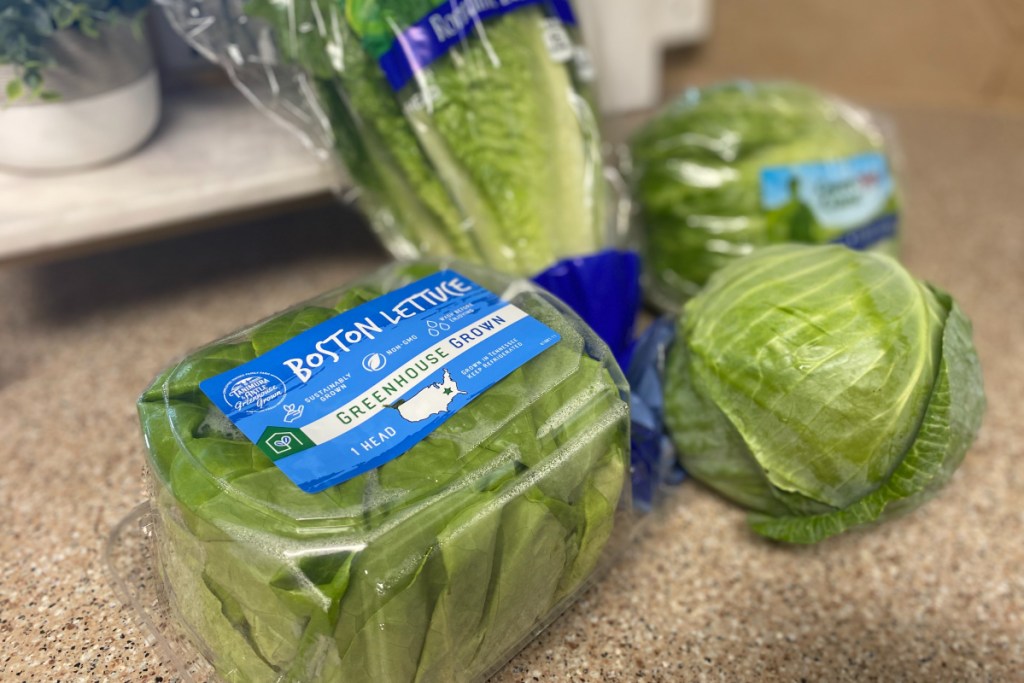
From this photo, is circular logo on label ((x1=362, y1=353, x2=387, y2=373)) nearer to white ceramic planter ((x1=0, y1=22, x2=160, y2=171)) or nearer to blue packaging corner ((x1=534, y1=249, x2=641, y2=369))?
blue packaging corner ((x1=534, y1=249, x2=641, y2=369))

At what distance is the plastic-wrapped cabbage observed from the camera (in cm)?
84

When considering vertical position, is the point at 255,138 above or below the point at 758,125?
above

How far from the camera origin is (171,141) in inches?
33.7

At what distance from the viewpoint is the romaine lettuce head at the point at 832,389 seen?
57 cm

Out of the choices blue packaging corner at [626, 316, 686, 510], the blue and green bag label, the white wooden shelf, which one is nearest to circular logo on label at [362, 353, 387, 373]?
blue packaging corner at [626, 316, 686, 510]

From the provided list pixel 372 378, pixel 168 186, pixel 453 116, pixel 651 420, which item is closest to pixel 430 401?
pixel 372 378

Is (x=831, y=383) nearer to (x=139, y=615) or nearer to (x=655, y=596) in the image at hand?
(x=655, y=596)

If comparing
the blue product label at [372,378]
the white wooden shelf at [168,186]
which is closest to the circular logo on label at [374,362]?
the blue product label at [372,378]

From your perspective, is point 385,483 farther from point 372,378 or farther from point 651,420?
point 651,420

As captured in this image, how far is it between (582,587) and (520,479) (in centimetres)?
14

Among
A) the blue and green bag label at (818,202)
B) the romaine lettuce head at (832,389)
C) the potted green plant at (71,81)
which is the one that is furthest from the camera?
the blue and green bag label at (818,202)

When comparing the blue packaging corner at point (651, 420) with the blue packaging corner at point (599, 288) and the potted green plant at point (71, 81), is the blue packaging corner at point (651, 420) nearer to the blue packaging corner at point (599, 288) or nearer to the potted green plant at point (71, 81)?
the blue packaging corner at point (599, 288)

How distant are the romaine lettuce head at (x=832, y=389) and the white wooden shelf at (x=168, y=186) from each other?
46cm

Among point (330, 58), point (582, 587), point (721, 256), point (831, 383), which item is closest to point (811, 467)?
point (831, 383)
